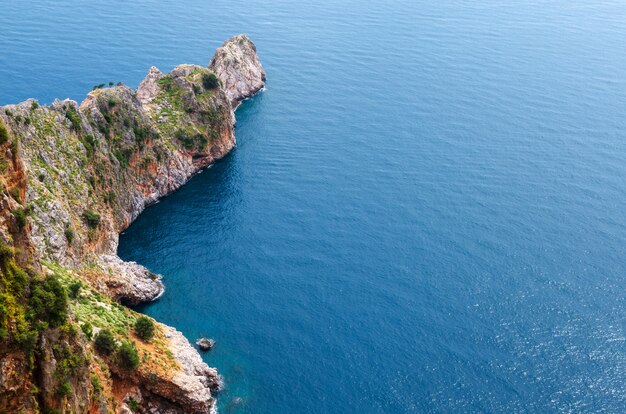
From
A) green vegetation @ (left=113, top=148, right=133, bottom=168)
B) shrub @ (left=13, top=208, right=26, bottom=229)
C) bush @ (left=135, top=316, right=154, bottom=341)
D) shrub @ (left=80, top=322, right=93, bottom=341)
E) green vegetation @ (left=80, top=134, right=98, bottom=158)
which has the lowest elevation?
bush @ (left=135, top=316, right=154, bottom=341)

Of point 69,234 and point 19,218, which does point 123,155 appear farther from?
point 19,218

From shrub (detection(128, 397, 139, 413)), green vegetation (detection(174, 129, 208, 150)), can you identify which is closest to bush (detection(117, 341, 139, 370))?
shrub (detection(128, 397, 139, 413))

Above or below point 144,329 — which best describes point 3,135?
above

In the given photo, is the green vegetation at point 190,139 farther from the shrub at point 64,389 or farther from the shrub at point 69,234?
the shrub at point 64,389

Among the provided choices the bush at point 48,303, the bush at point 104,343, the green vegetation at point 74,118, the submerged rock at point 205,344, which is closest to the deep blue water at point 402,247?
the submerged rock at point 205,344

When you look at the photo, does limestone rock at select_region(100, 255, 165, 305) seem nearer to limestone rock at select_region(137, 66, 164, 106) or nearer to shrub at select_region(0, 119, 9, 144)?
shrub at select_region(0, 119, 9, 144)

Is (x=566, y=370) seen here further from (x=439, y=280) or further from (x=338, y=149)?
(x=338, y=149)

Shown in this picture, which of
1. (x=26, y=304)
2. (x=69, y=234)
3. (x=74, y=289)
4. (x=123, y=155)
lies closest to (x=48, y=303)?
(x=26, y=304)
